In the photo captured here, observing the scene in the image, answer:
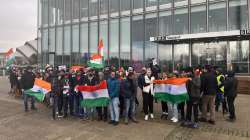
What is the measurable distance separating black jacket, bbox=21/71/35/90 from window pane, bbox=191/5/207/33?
14093 millimetres

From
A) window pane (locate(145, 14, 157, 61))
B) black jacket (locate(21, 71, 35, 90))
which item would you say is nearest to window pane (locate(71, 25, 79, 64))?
window pane (locate(145, 14, 157, 61))

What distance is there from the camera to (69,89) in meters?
9.09

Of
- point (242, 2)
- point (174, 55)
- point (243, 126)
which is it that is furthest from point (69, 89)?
point (242, 2)

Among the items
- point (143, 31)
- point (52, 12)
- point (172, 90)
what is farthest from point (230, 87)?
point (52, 12)

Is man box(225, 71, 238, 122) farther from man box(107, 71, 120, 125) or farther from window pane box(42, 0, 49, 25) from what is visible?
window pane box(42, 0, 49, 25)

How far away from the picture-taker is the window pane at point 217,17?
18891 millimetres

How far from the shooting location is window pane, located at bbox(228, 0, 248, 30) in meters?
18.0

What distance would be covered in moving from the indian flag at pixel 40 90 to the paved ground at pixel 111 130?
4.08 feet

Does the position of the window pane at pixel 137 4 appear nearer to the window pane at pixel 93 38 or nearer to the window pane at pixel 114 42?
the window pane at pixel 114 42

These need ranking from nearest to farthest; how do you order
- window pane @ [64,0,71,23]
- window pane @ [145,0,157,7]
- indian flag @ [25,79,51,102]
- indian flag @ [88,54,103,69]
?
indian flag @ [25,79,51,102], indian flag @ [88,54,103,69], window pane @ [145,0,157,7], window pane @ [64,0,71,23]

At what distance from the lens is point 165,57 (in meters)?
21.2

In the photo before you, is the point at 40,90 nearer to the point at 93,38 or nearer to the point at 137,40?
the point at 137,40

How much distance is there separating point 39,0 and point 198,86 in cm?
2830

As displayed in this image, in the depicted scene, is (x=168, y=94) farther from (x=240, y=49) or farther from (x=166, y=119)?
(x=240, y=49)
